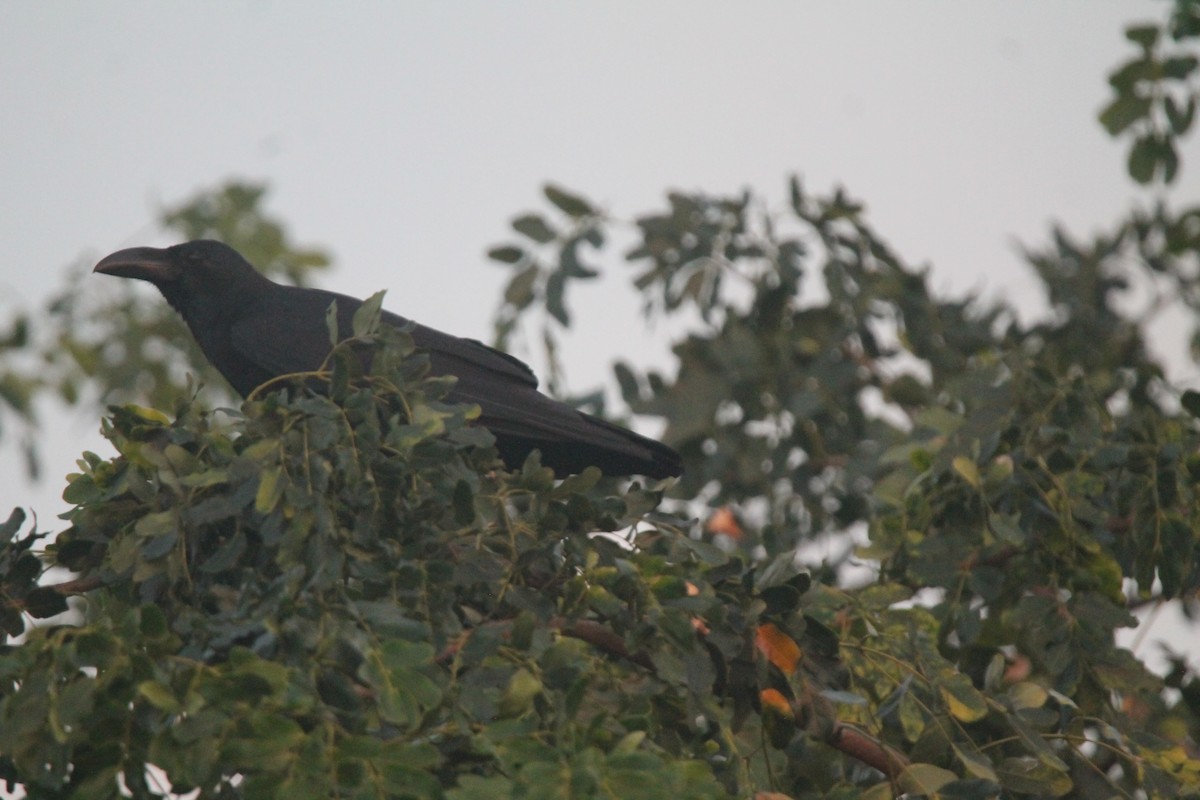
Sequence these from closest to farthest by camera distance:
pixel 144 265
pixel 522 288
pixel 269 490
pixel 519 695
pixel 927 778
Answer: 1. pixel 519 695
2. pixel 269 490
3. pixel 927 778
4. pixel 522 288
5. pixel 144 265

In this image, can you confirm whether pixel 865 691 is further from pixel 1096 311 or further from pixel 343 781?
pixel 1096 311

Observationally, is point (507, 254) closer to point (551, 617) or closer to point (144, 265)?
point (144, 265)

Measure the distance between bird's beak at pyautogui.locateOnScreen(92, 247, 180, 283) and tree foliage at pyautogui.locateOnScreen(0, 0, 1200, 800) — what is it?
114 centimetres

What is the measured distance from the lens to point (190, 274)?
16.6 ft

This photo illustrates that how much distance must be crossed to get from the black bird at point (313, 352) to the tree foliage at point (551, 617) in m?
0.53

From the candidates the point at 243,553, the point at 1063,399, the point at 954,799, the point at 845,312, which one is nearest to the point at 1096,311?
the point at 845,312

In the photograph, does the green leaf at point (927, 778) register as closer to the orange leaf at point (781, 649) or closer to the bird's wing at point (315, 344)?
the orange leaf at point (781, 649)

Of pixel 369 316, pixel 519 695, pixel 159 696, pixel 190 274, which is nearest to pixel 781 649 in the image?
pixel 519 695

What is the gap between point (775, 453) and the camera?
5.04 metres

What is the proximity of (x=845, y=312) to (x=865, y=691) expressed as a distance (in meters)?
2.25

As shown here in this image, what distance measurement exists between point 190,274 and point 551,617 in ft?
10.0

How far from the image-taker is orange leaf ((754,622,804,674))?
8.96 feet

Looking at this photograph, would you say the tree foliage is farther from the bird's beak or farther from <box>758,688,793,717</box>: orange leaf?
the bird's beak

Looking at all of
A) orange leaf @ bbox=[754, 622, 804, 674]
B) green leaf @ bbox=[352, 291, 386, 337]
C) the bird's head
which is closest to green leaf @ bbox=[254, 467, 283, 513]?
green leaf @ bbox=[352, 291, 386, 337]
